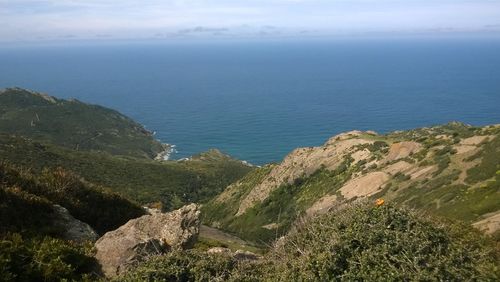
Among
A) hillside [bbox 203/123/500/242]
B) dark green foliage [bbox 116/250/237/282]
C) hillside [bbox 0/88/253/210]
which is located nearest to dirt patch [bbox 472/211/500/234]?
hillside [bbox 203/123/500/242]

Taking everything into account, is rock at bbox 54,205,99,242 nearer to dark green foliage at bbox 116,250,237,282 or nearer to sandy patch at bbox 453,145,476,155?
dark green foliage at bbox 116,250,237,282

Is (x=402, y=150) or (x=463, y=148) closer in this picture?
(x=463, y=148)

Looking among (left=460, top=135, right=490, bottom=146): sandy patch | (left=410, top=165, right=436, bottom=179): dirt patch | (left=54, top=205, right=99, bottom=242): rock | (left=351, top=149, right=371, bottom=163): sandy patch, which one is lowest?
(left=351, top=149, right=371, bottom=163): sandy patch

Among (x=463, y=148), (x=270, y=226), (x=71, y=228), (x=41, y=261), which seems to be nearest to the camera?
(x=41, y=261)

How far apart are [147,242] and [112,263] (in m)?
1.07

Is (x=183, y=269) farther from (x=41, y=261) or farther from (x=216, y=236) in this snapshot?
(x=216, y=236)

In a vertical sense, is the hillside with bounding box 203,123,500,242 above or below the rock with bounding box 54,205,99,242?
below

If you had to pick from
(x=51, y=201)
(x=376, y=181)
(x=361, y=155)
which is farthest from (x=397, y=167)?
(x=51, y=201)

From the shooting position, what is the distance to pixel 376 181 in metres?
47.7

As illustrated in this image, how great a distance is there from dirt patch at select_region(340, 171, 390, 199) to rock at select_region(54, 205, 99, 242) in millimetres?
35356

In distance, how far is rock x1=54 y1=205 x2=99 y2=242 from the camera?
566 inches

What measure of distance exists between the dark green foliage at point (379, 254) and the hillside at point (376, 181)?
9.89 feet

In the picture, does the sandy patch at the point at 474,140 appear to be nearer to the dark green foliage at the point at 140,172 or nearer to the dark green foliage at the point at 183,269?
the dark green foliage at the point at 183,269

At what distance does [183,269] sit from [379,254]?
4689mm
